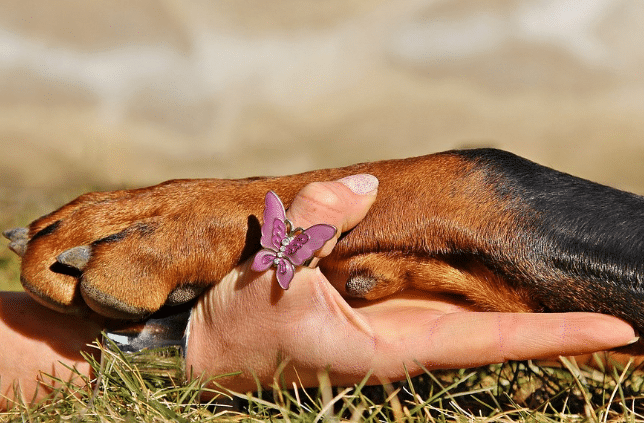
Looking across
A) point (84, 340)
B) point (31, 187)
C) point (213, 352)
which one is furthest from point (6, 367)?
point (31, 187)

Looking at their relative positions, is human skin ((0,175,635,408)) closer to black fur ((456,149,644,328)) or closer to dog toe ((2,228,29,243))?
black fur ((456,149,644,328))

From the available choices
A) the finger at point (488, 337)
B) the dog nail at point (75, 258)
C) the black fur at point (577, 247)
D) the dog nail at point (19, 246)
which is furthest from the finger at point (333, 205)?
the dog nail at point (19, 246)

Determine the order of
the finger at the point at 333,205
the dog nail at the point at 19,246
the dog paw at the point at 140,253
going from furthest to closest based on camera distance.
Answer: the dog nail at the point at 19,246 < the dog paw at the point at 140,253 < the finger at the point at 333,205

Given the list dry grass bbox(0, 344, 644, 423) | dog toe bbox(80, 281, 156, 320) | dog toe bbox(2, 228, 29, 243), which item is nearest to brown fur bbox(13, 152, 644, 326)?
dog toe bbox(80, 281, 156, 320)

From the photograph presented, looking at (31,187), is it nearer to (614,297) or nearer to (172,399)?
(172,399)

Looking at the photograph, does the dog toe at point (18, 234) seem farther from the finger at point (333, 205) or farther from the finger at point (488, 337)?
the finger at point (488, 337)

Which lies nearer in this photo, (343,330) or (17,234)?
(343,330)

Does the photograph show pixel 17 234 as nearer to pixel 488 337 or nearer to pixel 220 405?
pixel 220 405

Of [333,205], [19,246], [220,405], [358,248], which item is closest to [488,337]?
[358,248]
